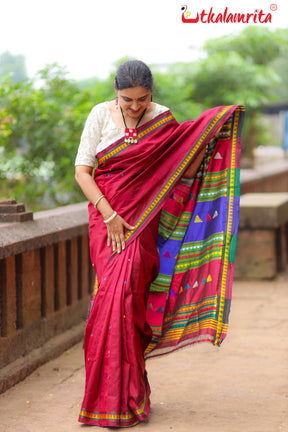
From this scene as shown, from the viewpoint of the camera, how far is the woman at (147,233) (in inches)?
124

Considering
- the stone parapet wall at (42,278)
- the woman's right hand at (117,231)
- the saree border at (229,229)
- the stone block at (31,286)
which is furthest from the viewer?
the stone block at (31,286)

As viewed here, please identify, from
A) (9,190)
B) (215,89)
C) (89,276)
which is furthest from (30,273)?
(215,89)

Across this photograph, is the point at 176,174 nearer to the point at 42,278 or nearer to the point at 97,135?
the point at 97,135

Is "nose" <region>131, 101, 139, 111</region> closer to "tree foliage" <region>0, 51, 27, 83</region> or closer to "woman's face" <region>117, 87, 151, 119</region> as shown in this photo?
"woman's face" <region>117, 87, 151, 119</region>

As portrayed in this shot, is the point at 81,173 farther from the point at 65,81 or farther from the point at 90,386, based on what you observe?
the point at 65,81

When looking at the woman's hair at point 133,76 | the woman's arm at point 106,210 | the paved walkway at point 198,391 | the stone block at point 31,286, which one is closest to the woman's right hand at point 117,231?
the woman's arm at point 106,210

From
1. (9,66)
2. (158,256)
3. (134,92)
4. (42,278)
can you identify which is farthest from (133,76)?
(9,66)

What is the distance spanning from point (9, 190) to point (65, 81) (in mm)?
1442

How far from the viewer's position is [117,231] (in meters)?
3.24

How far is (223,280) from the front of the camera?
340cm

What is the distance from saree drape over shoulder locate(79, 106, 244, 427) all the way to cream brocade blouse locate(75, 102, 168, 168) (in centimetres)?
5

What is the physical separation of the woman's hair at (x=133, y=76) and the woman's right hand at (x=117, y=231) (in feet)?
2.09

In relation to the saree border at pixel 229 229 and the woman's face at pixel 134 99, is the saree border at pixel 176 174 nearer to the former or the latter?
the saree border at pixel 229 229

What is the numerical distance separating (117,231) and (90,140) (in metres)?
0.47
